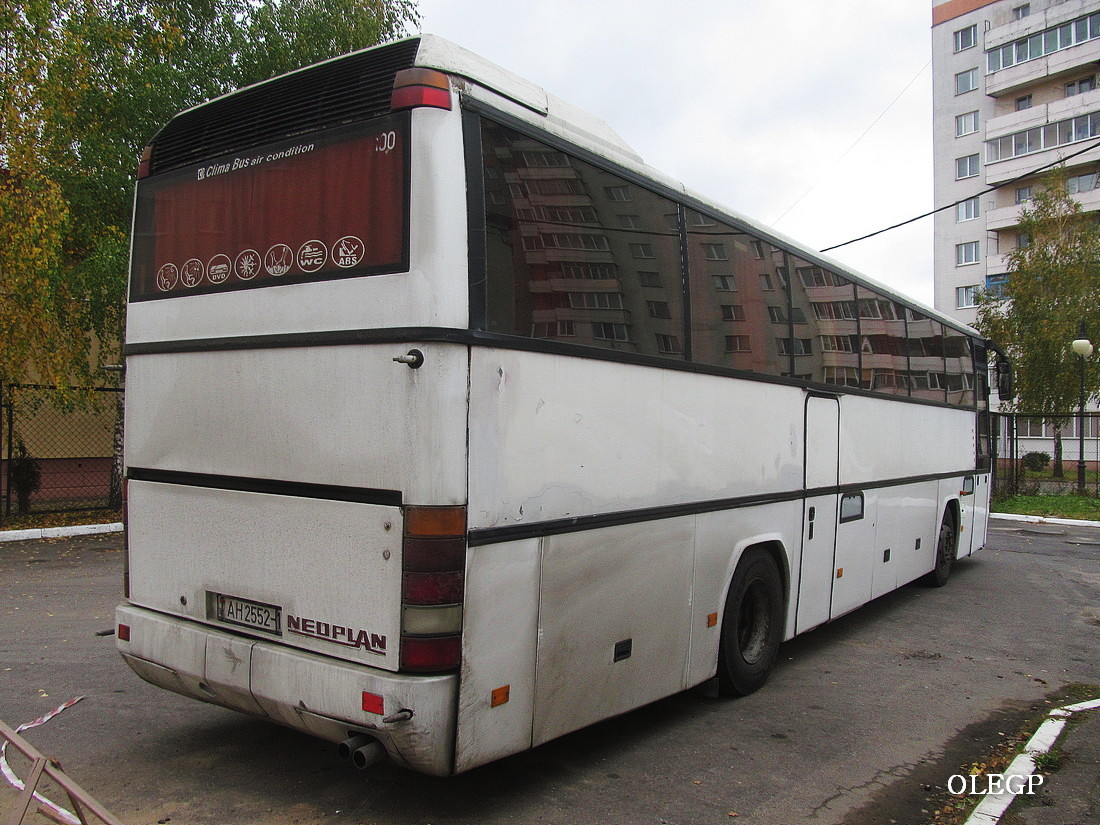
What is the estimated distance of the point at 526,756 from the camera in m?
4.70

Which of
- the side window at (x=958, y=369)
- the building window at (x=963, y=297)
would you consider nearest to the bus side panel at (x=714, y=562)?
the side window at (x=958, y=369)

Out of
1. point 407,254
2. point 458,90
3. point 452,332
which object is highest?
point 458,90

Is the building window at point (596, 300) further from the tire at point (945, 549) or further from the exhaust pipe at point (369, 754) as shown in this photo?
the tire at point (945, 549)

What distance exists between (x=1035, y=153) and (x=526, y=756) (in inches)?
1907

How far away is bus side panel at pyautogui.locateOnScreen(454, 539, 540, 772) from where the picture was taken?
3.58 metres

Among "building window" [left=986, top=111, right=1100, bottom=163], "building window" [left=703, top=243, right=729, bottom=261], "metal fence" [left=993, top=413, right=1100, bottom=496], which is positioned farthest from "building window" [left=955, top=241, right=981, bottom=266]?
"building window" [left=703, top=243, right=729, bottom=261]

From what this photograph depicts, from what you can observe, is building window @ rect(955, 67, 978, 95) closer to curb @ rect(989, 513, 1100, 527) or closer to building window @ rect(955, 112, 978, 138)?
building window @ rect(955, 112, 978, 138)

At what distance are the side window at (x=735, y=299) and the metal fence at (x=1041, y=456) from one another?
55.5 ft

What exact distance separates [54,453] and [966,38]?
165ft

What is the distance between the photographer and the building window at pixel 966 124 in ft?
155

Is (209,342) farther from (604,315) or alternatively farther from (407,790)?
(407,790)

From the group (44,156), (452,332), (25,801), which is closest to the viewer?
(25,801)

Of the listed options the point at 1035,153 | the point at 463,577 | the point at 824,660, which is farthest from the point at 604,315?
the point at 1035,153

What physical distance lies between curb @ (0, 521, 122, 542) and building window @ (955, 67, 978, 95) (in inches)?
1964
